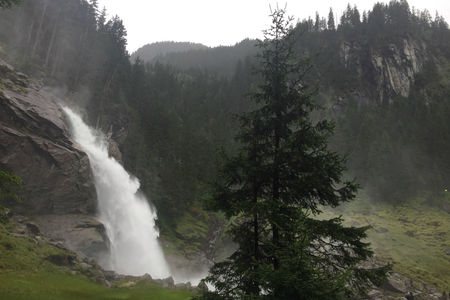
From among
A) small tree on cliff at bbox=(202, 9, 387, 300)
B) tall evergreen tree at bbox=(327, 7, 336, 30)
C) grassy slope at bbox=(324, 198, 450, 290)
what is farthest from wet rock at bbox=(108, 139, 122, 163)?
tall evergreen tree at bbox=(327, 7, 336, 30)

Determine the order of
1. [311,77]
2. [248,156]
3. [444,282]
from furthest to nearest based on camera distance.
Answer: [311,77] → [444,282] → [248,156]

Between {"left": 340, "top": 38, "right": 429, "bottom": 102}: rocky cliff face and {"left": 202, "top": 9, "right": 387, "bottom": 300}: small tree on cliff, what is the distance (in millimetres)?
119917

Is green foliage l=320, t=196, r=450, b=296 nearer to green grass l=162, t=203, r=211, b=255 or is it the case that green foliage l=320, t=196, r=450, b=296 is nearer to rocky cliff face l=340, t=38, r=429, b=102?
green grass l=162, t=203, r=211, b=255

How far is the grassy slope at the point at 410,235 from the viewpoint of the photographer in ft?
134

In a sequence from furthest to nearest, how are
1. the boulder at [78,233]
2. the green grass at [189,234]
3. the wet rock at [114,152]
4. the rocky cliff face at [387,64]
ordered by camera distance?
the rocky cliff face at [387,64] < the wet rock at [114,152] < the green grass at [189,234] < the boulder at [78,233]

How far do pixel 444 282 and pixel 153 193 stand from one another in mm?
44830

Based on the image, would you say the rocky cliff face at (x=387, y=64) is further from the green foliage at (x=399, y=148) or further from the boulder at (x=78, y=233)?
the boulder at (x=78, y=233)

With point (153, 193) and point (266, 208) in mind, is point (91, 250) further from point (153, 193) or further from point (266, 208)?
point (266, 208)

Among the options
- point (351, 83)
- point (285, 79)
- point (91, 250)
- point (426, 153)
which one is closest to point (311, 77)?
point (351, 83)

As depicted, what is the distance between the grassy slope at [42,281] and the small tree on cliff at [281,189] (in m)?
13.8

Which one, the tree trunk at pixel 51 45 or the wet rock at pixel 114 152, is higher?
the tree trunk at pixel 51 45

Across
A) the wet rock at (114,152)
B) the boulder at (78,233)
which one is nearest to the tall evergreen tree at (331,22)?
the wet rock at (114,152)

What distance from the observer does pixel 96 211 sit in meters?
42.3

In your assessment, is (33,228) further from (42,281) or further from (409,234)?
(409,234)
